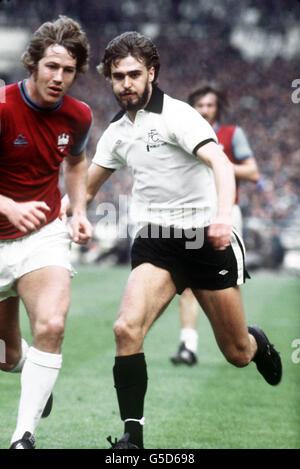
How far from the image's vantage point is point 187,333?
755 centimetres

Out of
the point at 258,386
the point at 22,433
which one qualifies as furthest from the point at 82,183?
the point at 258,386

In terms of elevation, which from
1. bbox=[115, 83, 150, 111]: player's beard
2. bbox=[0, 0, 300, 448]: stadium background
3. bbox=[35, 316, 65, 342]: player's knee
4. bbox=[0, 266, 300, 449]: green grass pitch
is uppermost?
bbox=[0, 0, 300, 448]: stadium background

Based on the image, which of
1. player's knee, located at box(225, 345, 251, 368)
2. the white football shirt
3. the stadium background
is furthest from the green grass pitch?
the stadium background

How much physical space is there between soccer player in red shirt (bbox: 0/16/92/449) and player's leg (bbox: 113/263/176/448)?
1.11 feet

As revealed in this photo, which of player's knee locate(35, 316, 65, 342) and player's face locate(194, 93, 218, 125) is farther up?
player's face locate(194, 93, 218, 125)

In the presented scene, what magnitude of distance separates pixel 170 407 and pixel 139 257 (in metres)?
1.56

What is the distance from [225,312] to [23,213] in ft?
4.57

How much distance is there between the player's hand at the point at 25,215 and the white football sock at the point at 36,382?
0.63 metres

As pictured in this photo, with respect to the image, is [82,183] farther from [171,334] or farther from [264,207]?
[264,207]

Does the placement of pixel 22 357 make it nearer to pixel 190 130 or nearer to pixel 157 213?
pixel 157 213

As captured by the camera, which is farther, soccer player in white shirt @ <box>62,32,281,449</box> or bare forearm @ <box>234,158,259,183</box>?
bare forearm @ <box>234,158,259,183</box>

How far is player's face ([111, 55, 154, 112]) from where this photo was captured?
177 inches

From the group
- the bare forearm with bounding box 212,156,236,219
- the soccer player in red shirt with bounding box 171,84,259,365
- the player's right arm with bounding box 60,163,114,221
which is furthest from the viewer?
the soccer player in red shirt with bounding box 171,84,259,365

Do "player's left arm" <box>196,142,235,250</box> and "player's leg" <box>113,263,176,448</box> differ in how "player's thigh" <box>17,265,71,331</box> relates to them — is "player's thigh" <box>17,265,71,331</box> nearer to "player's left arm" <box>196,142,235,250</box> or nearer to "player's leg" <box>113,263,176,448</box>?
"player's leg" <box>113,263,176,448</box>
